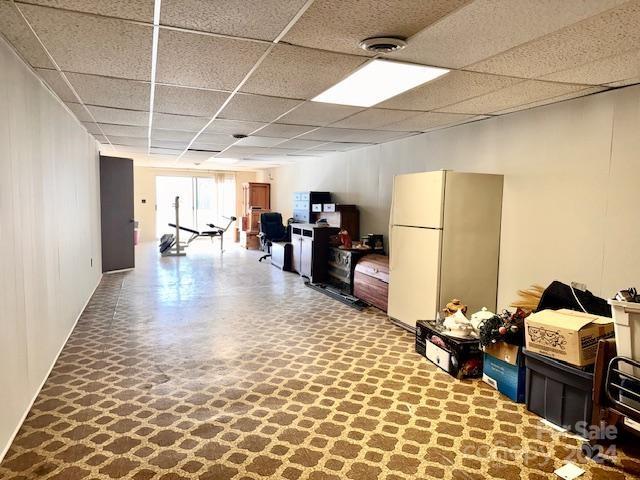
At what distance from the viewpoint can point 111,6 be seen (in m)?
1.92

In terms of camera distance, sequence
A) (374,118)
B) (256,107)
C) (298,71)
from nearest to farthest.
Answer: (298,71), (256,107), (374,118)

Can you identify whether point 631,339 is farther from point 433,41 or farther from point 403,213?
point 403,213

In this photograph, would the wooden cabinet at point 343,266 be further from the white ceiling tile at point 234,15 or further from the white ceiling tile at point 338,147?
Answer: the white ceiling tile at point 234,15

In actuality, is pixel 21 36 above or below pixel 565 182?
above

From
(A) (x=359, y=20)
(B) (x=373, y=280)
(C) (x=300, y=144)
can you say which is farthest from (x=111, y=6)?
(C) (x=300, y=144)

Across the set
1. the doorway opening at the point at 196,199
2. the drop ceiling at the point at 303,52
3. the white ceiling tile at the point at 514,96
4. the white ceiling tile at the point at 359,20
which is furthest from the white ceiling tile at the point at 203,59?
the doorway opening at the point at 196,199

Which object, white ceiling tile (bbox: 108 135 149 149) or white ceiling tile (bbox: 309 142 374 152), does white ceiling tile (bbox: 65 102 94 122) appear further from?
white ceiling tile (bbox: 309 142 374 152)

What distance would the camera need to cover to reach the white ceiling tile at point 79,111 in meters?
4.04

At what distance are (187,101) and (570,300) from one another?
11.9 ft

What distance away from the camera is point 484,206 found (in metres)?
4.22

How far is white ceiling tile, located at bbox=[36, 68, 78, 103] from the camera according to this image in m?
2.98

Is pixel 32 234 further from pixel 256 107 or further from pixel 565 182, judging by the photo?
pixel 565 182

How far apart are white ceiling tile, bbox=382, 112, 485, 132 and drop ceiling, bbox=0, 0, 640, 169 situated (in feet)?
0.13

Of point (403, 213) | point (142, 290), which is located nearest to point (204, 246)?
point (142, 290)
